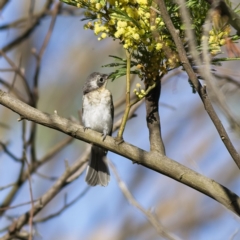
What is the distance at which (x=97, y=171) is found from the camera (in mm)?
4773

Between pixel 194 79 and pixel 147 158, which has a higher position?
pixel 194 79

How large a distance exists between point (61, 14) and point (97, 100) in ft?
2.59

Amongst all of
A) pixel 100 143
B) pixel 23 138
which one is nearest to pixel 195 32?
pixel 100 143

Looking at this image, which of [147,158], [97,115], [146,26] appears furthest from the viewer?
[97,115]

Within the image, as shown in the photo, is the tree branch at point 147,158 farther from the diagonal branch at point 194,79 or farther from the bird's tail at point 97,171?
the bird's tail at point 97,171

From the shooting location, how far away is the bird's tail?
4.68 meters

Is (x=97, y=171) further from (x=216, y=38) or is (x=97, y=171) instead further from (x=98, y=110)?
(x=216, y=38)

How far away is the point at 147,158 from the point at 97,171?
245cm

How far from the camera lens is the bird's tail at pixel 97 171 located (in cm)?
468

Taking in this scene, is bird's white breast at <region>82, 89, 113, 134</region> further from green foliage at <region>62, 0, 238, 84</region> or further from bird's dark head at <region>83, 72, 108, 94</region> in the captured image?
green foliage at <region>62, 0, 238, 84</region>

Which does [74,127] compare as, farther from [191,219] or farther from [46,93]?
[46,93]

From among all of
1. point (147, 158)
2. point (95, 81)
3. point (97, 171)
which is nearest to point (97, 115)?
point (95, 81)

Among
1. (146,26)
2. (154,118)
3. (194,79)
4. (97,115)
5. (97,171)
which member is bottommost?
(97,171)

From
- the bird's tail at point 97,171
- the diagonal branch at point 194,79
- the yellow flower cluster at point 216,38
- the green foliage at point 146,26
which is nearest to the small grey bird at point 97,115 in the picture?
the bird's tail at point 97,171
